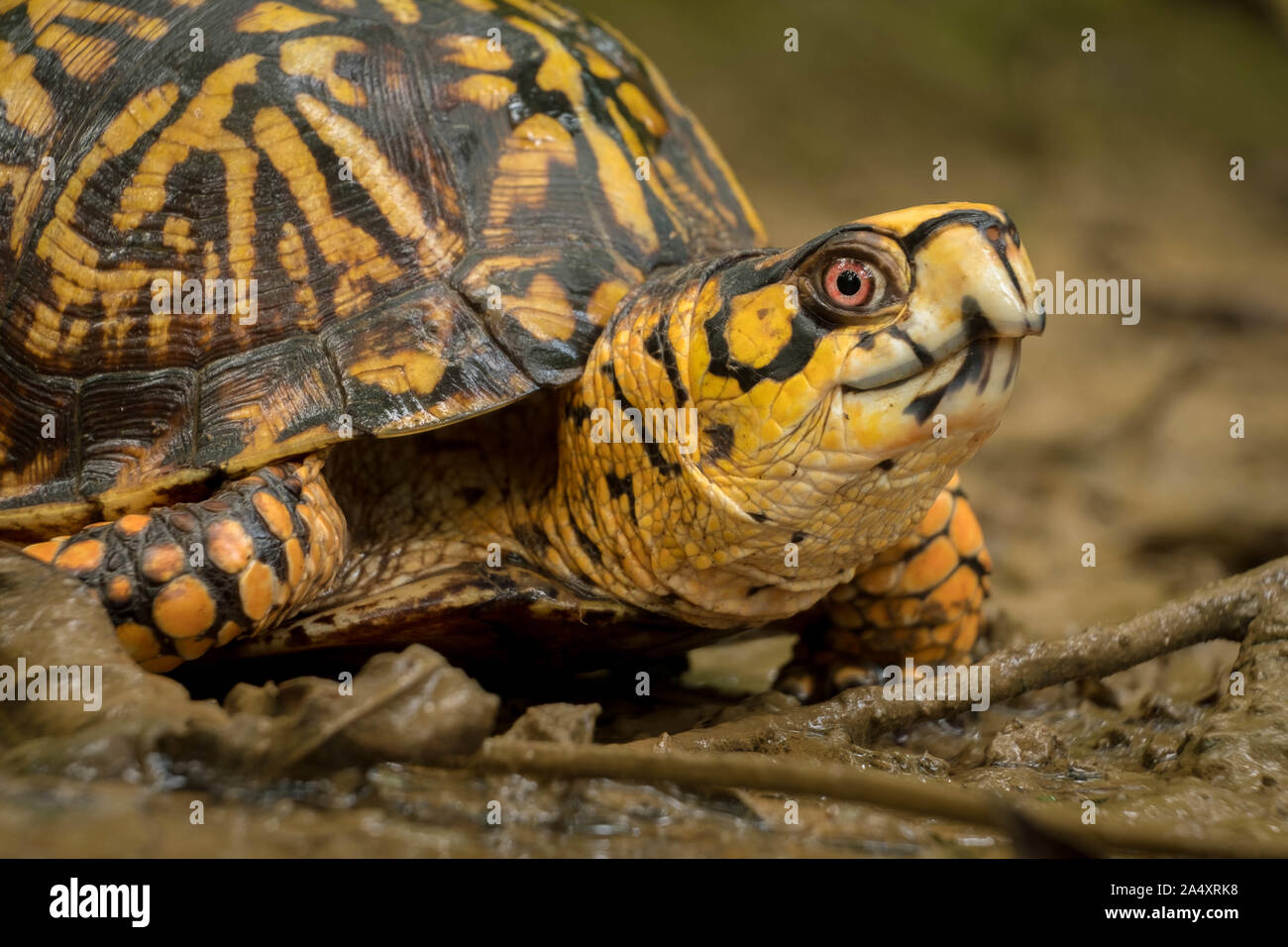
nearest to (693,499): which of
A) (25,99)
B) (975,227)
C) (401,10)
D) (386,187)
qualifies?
(975,227)

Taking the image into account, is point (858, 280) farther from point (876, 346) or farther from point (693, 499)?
point (693, 499)

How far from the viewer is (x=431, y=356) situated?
2.58 m

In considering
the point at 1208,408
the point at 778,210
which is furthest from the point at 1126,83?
the point at 1208,408

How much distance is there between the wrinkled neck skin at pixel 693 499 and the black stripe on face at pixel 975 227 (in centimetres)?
36

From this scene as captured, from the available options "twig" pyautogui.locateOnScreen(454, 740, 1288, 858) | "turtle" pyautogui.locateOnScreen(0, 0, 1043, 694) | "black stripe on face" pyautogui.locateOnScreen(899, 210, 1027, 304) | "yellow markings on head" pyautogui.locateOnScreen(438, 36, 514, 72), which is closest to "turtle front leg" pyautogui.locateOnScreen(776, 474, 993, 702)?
"turtle" pyautogui.locateOnScreen(0, 0, 1043, 694)

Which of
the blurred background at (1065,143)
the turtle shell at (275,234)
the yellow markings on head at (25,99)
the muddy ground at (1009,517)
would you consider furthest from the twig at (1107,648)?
the blurred background at (1065,143)

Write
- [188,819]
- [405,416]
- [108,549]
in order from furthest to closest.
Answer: [405,416] < [108,549] < [188,819]

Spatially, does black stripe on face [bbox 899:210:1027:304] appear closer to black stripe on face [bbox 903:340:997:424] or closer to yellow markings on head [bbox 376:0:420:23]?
black stripe on face [bbox 903:340:997:424]

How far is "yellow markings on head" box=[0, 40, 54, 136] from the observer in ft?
9.59

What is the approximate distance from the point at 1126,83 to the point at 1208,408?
149 inches

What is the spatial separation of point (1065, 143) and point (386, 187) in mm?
6984

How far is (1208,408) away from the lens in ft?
19.4

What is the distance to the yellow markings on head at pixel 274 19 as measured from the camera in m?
2.92
